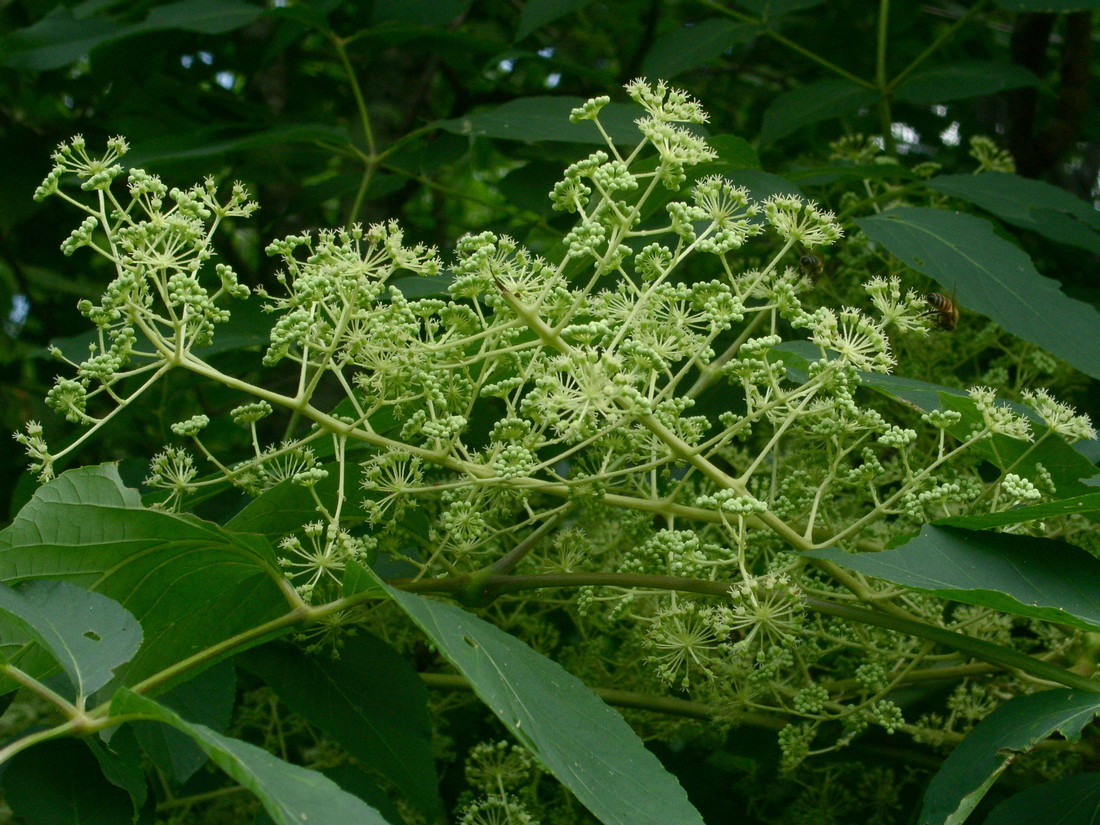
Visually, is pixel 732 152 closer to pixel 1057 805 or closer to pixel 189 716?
pixel 1057 805

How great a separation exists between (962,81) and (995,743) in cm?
270

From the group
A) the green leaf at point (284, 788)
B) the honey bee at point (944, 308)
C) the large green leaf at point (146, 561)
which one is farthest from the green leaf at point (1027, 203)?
the green leaf at point (284, 788)

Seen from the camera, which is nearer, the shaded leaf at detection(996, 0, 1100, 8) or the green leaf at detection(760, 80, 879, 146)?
the shaded leaf at detection(996, 0, 1100, 8)

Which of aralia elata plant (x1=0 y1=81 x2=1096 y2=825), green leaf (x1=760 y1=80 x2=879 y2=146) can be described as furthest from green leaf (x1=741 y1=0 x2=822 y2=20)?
aralia elata plant (x1=0 y1=81 x2=1096 y2=825)

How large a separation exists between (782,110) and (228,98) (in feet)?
7.50

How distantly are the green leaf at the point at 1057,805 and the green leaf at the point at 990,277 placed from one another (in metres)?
0.88

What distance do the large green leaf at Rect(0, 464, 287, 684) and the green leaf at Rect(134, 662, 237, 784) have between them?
20 centimetres

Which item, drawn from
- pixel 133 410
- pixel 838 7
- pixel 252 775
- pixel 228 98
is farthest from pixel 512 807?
pixel 838 7

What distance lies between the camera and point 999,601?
179 cm

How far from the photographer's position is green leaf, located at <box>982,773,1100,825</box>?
2.04 m

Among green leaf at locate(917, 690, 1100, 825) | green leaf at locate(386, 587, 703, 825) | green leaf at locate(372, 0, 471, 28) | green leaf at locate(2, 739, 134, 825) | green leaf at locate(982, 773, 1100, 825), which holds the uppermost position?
green leaf at locate(372, 0, 471, 28)

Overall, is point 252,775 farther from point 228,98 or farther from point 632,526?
point 228,98

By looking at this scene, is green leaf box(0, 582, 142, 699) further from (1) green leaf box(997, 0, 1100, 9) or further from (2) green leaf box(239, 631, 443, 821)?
(1) green leaf box(997, 0, 1100, 9)

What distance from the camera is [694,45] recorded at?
12.9ft
